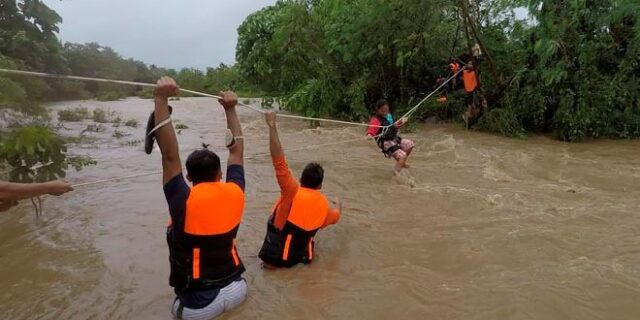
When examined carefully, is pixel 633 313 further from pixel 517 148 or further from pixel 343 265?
pixel 517 148

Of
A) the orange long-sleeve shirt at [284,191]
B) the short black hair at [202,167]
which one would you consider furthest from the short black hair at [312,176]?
the short black hair at [202,167]

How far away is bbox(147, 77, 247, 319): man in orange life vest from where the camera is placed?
298cm

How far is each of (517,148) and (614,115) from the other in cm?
248

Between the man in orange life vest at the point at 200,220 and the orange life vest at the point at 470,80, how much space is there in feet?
27.9

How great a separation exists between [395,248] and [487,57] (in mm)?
7147

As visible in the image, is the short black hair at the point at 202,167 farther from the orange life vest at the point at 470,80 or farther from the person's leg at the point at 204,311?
the orange life vest at the point at 470,80

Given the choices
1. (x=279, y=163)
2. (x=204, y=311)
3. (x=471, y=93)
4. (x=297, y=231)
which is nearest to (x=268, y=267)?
(x=297, y=231)

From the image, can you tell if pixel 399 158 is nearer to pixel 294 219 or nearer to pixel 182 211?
pixel 294 219

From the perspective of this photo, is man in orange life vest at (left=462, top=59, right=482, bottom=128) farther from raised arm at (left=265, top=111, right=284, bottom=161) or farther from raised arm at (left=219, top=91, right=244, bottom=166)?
raised arm at (left=219, top=91, right=244, bottom=166)

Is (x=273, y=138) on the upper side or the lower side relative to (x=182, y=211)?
upper

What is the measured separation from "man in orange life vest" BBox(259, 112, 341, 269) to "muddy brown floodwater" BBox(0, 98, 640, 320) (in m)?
0.15

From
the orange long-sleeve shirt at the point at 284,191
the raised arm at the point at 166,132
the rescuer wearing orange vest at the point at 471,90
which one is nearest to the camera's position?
the raised arm at the point at 166,132

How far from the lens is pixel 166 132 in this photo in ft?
9.68

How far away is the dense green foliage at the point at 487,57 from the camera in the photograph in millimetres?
10391
